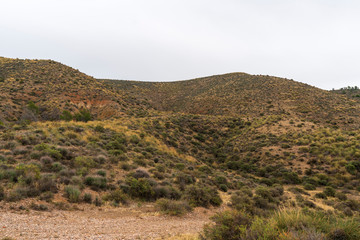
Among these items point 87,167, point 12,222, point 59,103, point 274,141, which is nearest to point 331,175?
point 274,141

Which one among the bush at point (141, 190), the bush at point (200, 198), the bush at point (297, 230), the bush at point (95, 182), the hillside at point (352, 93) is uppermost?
the hillside at point (352, 93)

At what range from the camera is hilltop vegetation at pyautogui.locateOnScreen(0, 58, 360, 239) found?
7.79m

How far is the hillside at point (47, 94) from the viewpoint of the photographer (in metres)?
29.4

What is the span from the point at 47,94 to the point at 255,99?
4402cm

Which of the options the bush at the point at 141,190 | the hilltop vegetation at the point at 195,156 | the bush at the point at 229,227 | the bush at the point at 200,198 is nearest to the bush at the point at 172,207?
the hilltop vegetation at the point at 195,156

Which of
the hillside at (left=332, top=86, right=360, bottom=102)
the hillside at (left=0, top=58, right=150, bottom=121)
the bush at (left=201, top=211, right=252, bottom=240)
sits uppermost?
the hillside at (left=332, top=86, right=360, bottom=102)

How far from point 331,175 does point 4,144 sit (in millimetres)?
26465

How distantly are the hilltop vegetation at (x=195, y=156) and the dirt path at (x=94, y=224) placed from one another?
24.8 inches

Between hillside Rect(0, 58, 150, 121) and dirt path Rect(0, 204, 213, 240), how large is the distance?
24.1 metres

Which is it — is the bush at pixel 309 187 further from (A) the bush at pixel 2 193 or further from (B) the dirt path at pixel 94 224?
(A) the bush at pixel 2 193

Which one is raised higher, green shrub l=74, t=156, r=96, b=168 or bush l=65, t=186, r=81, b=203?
green shrub l=74, t=156, r=96, b=168

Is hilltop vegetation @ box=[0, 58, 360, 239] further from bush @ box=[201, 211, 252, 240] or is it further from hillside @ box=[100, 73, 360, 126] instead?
hillside @ box=[100, 73, 360, 126]

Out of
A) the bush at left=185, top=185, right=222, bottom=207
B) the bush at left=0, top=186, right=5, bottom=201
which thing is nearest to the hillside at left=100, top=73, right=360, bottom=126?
the bush at left=185, top=185, right=222, bottom=207

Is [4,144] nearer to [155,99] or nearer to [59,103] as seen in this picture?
[59,103]
